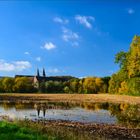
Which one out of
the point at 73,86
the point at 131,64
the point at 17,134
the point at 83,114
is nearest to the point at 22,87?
the point at 73,86

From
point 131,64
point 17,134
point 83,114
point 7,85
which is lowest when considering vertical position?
point 17,134

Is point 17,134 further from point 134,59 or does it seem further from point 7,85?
point 7,85

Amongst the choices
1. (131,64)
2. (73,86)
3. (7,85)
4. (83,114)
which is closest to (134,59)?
(131,64)

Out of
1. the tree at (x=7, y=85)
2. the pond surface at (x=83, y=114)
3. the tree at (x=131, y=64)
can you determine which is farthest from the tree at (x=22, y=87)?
the pond surface at (x=83, y=114)

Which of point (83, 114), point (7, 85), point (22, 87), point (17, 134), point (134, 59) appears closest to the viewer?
point (17, 134)

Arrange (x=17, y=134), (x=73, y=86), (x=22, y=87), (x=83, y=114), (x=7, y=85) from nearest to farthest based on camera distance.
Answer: (x=17, y=134)
(x=83, y=114)
(x=22, y=87)
(x=7, y=85)
(x=73, y=86)

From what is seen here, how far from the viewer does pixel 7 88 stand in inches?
5876

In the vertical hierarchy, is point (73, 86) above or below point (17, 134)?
above

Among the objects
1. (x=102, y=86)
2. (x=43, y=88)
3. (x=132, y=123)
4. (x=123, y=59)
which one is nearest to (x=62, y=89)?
(x=43, y=88)

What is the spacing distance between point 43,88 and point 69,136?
133629 mm

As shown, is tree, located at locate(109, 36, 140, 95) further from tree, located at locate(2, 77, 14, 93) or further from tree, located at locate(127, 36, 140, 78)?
tree, located at locate(2, 77, 14, 93)

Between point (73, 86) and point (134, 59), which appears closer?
point (134, 59)

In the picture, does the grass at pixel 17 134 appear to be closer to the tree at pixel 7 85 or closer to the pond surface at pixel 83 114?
the pond surface at pixel 83 114

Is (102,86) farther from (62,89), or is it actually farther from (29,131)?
(29,131)
